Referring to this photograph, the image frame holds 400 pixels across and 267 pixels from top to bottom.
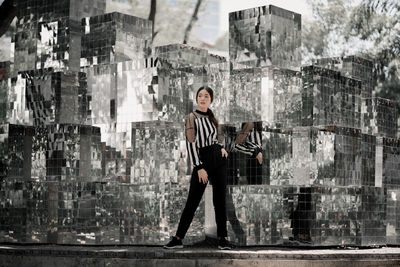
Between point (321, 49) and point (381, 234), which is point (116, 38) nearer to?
point (381, 234)

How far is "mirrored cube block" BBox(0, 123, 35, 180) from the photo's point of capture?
12.2 meters

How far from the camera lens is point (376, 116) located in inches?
504

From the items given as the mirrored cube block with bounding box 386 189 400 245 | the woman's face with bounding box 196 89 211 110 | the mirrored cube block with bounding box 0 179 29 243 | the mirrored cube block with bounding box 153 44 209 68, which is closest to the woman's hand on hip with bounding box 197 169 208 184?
the woman's face with bounding box 196 89 211 110

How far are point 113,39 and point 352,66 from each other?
3.79 m

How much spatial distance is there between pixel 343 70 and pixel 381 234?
266 cm

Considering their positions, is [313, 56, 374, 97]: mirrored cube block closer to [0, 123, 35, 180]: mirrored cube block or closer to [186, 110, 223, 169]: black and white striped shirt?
[186, 110, 223, 169]: black and white striped shirt

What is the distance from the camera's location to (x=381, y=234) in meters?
12.0

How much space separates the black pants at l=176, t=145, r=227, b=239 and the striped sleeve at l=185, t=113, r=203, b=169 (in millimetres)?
58

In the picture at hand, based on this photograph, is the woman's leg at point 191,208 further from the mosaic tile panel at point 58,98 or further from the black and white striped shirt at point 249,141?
the mosaic tile panel at point 58,98

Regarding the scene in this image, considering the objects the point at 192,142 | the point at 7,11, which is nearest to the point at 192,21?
the point at 7,11

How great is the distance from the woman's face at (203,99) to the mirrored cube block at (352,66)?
8.61 feet

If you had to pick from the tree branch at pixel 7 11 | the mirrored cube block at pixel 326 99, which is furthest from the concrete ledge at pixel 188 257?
the tree branch at pixel 7 11

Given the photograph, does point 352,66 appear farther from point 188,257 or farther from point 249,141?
point 188,257

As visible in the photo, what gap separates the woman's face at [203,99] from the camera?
35.0 feet
